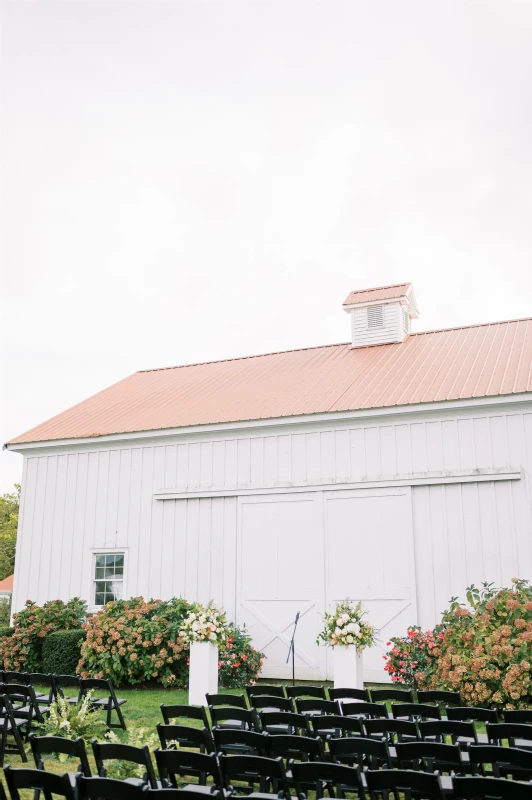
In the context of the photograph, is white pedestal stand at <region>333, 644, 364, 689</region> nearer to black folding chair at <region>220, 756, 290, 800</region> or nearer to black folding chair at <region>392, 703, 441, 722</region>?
black folding chair at <region>392, 703, 441, 722</region>

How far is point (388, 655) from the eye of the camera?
12.6 m

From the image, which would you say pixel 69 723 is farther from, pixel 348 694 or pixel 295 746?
pixel 295 746

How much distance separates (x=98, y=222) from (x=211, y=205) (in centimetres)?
366

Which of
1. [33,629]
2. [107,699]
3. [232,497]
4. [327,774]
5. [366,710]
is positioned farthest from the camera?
[232,497]

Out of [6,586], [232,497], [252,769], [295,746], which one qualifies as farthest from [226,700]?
[6,586]

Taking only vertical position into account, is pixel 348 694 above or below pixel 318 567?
below

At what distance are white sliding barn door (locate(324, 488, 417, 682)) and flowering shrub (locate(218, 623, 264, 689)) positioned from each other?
5.22 feet

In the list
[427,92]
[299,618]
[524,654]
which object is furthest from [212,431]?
[427,92]

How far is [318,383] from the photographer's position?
17297mm

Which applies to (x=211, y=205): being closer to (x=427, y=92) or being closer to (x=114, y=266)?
(x=114, y=266)

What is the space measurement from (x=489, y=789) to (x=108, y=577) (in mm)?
13801

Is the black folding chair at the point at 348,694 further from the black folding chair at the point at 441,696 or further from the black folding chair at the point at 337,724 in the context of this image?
the black folding chair at the point at 337,724

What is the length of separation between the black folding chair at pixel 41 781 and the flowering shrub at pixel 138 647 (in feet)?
30.6

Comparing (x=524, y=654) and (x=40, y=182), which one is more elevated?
(x=40, y=182)
